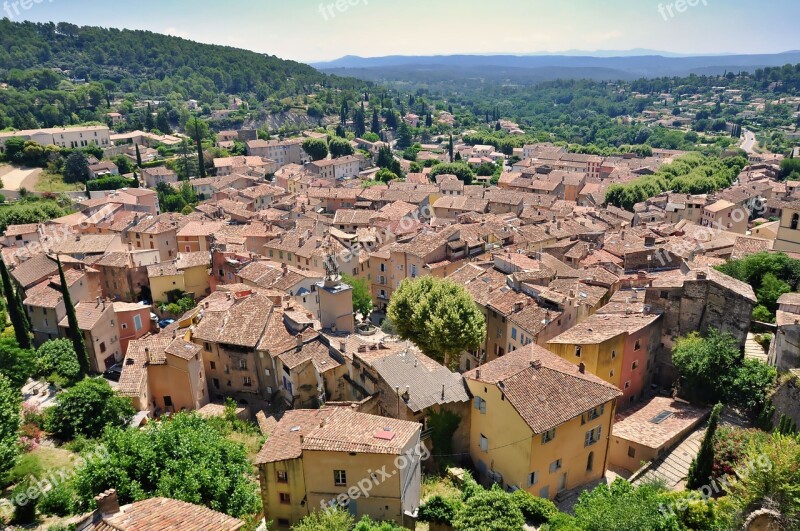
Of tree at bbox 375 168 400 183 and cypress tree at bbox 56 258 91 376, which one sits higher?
cypress tree at bbox 56 258 91 376

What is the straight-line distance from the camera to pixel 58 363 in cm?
3731

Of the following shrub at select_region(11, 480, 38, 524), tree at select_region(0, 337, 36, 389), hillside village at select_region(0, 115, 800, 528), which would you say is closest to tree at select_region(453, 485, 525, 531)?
hillside village at select_region(0, 115, 800, 528)

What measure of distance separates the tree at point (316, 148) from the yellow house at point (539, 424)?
11275 centimetres

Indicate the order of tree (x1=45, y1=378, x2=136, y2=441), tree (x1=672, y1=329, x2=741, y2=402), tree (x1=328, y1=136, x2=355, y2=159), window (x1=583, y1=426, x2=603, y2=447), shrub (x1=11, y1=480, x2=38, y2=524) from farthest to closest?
tree (x1=328, y1=136, x2=355, y2=159), tree (x1=672, y1=329, x2=741, y2=402), tree (x1=45, y1=378, x2=136, y2=441), window (x1=583, y1=426, x2=603, y2=447), shrub (x1=11, y1=480, x2=38, y2=524)

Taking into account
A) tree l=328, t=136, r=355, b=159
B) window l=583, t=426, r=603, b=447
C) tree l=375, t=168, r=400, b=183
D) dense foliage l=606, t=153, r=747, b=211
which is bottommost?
tree l=375, t=168, r=400, b=183

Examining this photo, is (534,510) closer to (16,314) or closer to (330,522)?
(330,522)

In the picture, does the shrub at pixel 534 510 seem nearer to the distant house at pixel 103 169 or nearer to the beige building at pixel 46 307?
the beige building at pixel 46 307

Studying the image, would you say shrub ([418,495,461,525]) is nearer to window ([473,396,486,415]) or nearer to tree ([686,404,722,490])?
window ([473,396,486,415])

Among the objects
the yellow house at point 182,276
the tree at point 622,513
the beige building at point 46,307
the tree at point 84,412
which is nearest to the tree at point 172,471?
the tree at point 84,412

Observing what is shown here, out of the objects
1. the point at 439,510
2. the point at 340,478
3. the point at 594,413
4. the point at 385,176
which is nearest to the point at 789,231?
the point at 594,413

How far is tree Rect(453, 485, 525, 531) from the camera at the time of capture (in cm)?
2088

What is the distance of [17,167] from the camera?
9262 centimetres

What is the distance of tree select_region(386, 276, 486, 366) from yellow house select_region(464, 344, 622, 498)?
7231 mm

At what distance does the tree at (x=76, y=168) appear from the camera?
90562mm
